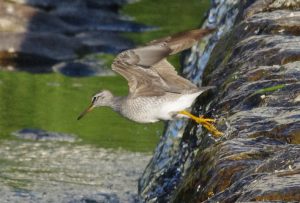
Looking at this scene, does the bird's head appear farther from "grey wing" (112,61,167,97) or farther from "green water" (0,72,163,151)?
"green water" (0,72,163,151)

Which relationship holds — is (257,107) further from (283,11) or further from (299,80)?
(283,11)

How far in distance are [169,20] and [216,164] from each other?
20989mm

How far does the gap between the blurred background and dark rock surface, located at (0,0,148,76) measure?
2 centimetres

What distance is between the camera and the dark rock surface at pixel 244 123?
22.4ft

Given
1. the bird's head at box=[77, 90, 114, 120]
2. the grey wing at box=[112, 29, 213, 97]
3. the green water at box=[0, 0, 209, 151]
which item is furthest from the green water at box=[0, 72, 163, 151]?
the grey wing at box=[112, 29, 213, 97]

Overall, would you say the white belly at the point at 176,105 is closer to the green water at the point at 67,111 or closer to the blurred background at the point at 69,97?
the blurred background at the point at 69,97

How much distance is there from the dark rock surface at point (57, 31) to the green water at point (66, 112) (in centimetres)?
110

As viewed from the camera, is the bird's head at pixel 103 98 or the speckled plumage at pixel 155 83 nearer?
the speckled plumage at pixel 155 83

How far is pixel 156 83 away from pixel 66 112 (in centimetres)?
715

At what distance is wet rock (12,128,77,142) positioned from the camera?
15.1 m

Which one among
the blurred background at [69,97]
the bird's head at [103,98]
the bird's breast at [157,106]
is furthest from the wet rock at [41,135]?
the bird's breast at [157,106]

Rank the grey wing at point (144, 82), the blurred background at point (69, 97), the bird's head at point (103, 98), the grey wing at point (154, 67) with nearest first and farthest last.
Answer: the grey wing at point (154, 67) → the grey wing at point (144, 82) → the bird's head at point (103, 98) → the blurred background at point (69, 97)

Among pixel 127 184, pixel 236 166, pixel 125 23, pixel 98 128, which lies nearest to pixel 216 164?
pixel 236 166

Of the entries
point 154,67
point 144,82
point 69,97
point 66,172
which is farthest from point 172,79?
point 69,97
